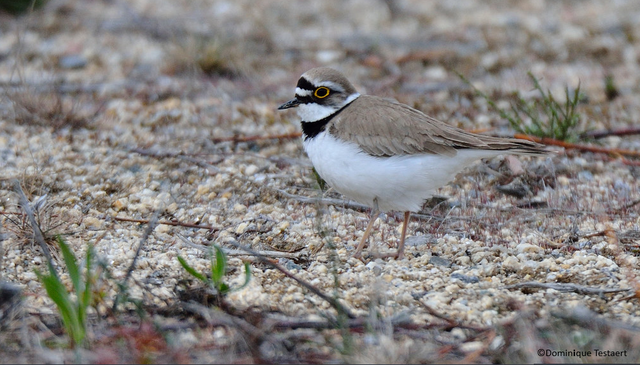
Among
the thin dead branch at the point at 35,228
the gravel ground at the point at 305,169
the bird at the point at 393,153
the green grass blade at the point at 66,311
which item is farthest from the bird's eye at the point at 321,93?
the green grass blade at the point at 66,311

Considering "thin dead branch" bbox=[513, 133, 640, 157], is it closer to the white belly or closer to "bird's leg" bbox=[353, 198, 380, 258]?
the white belly

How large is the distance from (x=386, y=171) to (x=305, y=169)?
1.47 meters

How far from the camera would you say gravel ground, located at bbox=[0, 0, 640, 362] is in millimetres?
3324

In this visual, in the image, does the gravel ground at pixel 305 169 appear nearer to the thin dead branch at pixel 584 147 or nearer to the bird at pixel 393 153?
the thin dead branch at pixel 584 147

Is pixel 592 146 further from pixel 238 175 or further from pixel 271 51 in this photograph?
pixel 271 51

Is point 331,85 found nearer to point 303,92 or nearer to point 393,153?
point 303,92

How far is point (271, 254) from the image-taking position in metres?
3.94

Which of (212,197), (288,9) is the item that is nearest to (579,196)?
(212,197)

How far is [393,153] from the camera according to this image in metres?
3.92

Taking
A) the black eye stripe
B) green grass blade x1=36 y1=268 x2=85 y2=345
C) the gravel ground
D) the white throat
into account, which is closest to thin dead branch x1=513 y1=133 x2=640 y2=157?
the gravel ground

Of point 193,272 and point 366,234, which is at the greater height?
point 366,234

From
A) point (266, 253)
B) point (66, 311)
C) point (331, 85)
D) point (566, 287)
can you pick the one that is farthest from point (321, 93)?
point (66, 311)

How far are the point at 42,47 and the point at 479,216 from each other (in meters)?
5.19

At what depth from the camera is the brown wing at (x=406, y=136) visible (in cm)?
389
